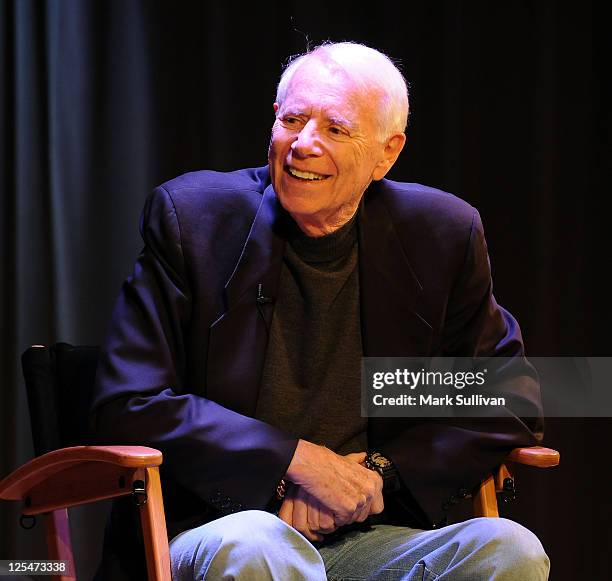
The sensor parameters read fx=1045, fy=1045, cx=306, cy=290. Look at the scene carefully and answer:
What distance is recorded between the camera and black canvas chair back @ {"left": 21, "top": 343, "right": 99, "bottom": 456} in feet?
7.39

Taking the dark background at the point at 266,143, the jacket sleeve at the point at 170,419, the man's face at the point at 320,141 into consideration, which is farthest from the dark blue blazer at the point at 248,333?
the dark background at the point at 266,143

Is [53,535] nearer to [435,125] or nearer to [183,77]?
[183,77]

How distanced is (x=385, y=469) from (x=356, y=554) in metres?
0.18

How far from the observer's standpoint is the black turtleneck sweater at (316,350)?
2242 millimetres

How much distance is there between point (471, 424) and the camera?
2.31 metres

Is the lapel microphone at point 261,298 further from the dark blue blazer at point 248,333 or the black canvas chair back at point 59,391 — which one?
the black canvas chair back at point 59,391

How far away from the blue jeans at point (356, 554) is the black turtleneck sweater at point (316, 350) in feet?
0.83

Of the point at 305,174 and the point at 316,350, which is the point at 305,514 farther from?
the point at 305,174

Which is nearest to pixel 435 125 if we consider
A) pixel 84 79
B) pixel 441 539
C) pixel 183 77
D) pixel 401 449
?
pixel 183 77

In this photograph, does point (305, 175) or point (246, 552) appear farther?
point (305, 175)

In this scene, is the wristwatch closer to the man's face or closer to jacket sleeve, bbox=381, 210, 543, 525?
jacket sleeve, bbox=381, 210, 543, 525

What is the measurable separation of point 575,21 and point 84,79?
1.59 metres

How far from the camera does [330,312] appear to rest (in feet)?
7.58

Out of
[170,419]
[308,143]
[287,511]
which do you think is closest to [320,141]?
[308,143]
